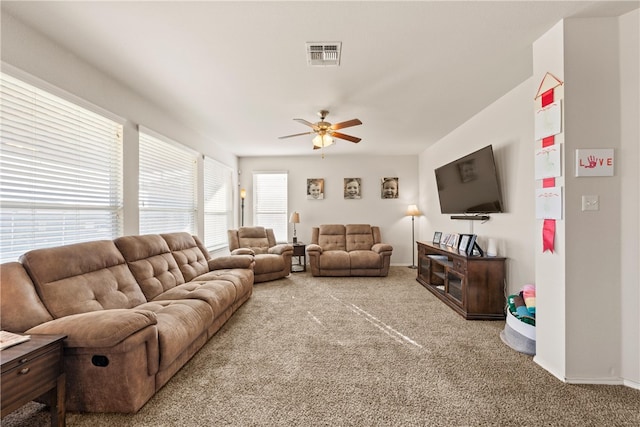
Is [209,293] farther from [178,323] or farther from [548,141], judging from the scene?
[548,141]

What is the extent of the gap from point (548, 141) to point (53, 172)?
13.0 ft

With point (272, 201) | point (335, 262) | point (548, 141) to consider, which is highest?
point (548, 141)

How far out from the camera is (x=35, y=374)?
1.40 metres

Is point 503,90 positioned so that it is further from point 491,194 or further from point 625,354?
point 625,354

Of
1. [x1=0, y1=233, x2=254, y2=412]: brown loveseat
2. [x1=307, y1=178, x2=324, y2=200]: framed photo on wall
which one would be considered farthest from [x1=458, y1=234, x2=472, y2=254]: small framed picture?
[x1=307, y1=178, x2=324, y2=200]: framed photo on wall

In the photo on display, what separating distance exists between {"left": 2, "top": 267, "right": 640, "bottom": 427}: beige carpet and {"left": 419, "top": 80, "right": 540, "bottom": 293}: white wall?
82 centimetres

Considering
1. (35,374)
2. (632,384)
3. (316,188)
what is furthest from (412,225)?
(35,374)

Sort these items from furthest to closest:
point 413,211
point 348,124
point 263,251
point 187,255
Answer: point 413,211 → point 263,251 → point 187,255 → point 348,124

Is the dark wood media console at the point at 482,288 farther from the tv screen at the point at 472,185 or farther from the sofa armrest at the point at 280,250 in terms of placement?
the sofa armrest at the point at 280,250

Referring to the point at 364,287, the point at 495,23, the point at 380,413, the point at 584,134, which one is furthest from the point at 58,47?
the point at 364,287

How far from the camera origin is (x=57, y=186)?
Answer: 2273 mm

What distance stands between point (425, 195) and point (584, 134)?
4067mm

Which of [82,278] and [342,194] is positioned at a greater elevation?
[342,194]

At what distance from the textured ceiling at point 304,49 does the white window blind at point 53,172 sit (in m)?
0.55
